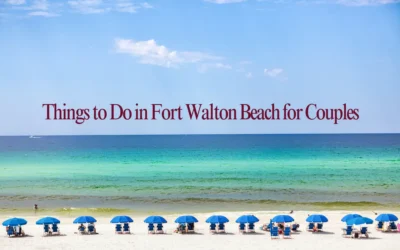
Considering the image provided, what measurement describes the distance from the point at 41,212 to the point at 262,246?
64.1ft

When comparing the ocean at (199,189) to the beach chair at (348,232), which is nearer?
the beach chair at (348,232)

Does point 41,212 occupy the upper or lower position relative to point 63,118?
lower

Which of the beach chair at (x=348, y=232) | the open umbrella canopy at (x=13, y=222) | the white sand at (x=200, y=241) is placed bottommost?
the white sand at (x=200, y=241)

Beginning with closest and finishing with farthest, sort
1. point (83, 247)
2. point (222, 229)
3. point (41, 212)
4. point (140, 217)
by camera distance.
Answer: point (83, 247) < point (222, 229) < point (140, 217) < point (41, 212)

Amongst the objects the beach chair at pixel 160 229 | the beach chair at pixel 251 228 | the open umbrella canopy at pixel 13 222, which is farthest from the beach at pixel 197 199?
the open umbrella canopy at pixel 13 222

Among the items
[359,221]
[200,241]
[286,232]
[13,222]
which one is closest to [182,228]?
[200,241]

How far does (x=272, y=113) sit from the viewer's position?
77.3 feet

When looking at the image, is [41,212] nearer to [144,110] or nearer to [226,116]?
[144,110]

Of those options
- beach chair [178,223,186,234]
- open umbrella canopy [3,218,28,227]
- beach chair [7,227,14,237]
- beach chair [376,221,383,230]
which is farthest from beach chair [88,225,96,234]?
beach chair [376,221,383,230]

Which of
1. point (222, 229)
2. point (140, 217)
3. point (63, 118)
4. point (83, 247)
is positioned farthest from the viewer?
point (140, 217)

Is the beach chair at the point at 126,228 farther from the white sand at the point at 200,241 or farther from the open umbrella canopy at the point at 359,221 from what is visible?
the open umbrella canopy at the point at 359,221

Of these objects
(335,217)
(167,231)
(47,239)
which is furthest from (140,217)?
(335,217)

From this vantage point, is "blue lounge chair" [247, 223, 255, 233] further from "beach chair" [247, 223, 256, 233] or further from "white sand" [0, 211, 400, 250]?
"white sand" [0, 211, 400, 250]

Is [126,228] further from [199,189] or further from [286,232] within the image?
[199,189]
